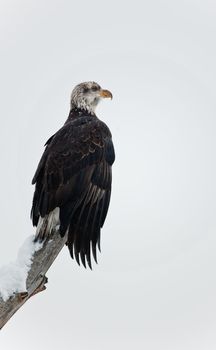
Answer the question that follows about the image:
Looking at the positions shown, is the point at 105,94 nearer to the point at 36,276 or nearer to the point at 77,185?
the point at 77,185

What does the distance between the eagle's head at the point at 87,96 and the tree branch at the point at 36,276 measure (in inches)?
187

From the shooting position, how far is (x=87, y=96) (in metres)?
9.87

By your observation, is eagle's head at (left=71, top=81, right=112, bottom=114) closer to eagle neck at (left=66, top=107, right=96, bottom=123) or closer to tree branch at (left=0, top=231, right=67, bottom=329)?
eagle neck at (left=66, top=107, right=96, bottom=123)

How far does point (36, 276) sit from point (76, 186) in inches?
98.9

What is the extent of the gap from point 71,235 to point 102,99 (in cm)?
442

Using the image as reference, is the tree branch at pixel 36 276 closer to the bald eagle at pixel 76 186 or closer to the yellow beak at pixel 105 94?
the bald eagle at pixel 76 186

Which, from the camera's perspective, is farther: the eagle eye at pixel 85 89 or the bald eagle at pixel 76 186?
the eagle eye at pixel 85 89

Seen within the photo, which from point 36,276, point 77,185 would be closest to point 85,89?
point 77,185

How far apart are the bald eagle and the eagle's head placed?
1589 mm

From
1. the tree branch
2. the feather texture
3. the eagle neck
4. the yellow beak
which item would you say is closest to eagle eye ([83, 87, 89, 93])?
the yellow beak

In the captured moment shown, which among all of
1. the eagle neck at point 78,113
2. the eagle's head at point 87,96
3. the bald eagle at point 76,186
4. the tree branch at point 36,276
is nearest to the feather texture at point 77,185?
the bald eagle at point 76,186

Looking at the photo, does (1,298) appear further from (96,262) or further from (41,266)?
(96,262)

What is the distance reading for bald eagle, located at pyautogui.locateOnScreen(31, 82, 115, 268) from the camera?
6223 millimetres

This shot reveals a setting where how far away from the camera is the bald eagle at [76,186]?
6.22 m
